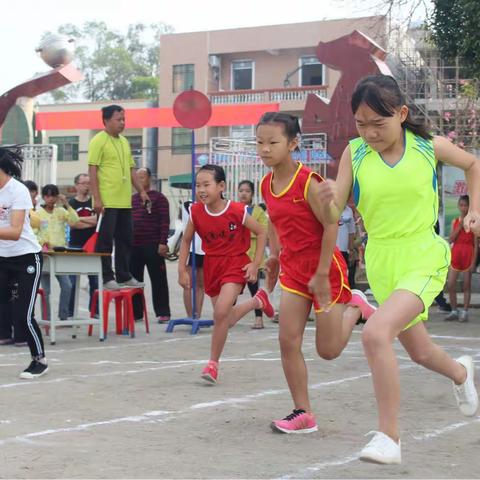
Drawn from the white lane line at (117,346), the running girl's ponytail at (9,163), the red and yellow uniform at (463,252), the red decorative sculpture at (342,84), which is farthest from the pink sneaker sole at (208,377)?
the red decorative sculpture at (342,84)

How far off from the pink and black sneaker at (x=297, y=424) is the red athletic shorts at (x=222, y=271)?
2530 millimetres

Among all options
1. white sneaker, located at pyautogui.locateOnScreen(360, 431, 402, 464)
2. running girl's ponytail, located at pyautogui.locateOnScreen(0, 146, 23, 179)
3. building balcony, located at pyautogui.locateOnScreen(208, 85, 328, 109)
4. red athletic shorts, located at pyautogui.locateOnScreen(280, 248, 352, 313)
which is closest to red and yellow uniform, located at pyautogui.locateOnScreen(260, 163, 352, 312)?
red athletic shorts, located at pyautogui.locateOnScreen(280, 248, 352, 313)

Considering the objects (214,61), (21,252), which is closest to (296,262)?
(21,252)

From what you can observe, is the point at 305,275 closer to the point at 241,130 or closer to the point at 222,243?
the point at 222,243

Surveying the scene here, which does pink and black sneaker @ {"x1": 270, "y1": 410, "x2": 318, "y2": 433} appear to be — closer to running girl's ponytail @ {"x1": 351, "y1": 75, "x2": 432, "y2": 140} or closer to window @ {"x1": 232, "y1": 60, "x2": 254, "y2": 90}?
running girl's ponytail @ {"x1": 351, "y1": 75, "x2": 432, "y2": 140}

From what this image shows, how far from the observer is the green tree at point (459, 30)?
14719 mm

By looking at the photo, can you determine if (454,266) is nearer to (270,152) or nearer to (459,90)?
(270,152)

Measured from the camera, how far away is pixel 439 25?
15.6m

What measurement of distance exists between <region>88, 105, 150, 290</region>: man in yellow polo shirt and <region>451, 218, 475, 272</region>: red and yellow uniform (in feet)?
15.2

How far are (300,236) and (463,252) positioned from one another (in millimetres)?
8071

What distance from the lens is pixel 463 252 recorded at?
13539 millimetres

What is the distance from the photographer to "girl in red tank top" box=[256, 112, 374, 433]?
5781 millimetres

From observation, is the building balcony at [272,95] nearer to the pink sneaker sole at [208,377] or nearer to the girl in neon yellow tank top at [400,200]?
the pink sneaker sole at [208,377]

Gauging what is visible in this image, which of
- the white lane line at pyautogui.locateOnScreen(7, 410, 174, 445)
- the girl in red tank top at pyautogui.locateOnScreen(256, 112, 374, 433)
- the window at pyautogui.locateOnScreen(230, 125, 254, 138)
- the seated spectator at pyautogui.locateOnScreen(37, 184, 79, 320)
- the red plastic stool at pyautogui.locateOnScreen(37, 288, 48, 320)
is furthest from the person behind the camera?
the window at pyautogui.locateOnScreen(230, 125, 254, 138)
